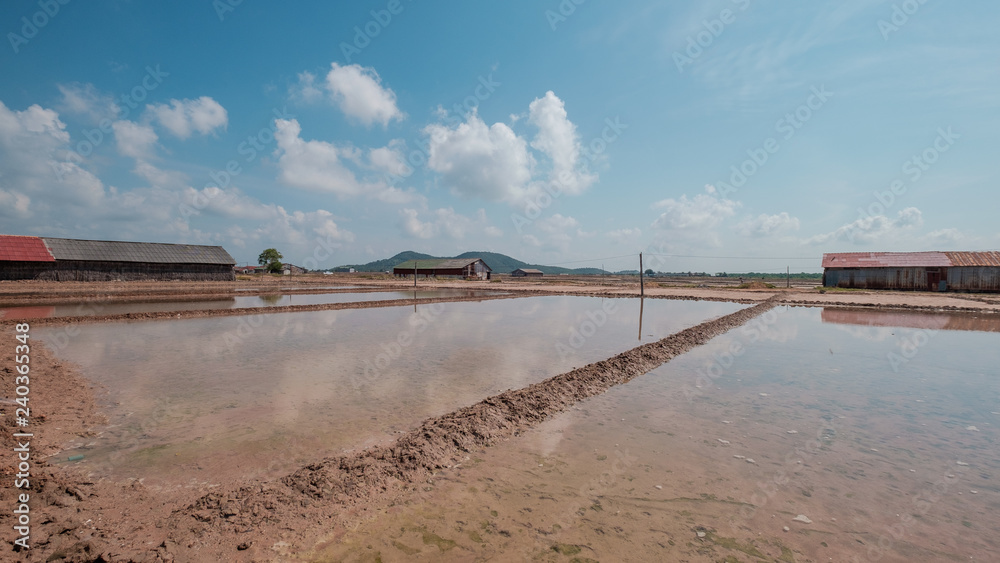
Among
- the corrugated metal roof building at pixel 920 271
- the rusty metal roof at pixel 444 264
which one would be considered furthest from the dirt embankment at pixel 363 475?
the rusty metal roof at pixel 444 264

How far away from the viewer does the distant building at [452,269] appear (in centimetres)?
7719

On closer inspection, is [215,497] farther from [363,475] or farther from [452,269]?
[452,269]

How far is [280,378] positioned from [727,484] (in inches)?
320

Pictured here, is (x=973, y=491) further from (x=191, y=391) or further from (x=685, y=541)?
(x=191, y=391)

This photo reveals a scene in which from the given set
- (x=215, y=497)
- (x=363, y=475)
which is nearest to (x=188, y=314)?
(x=215, y=497)

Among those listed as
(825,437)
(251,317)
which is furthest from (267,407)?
(251,317)

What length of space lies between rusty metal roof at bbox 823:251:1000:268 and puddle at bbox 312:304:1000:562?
47.0m

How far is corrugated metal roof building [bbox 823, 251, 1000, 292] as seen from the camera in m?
39.8

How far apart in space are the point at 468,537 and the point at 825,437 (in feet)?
18.0

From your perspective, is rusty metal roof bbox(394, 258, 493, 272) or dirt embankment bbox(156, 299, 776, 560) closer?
dirt embankment bbox(156, 299, 776, 560)

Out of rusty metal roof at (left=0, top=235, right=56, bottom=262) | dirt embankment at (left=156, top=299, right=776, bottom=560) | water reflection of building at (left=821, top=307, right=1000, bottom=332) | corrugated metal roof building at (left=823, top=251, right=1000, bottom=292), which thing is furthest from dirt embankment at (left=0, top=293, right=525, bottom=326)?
corrugated metal roof building at (left=823, top=251, right=1000, bottom=292)

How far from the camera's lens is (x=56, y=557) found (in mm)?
2916

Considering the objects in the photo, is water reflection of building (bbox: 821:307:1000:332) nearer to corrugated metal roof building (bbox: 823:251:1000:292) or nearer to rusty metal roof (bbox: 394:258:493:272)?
corrugated metal roof building (bbox: 823:251:1000:292)

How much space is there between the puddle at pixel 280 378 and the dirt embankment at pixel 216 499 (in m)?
0.41
